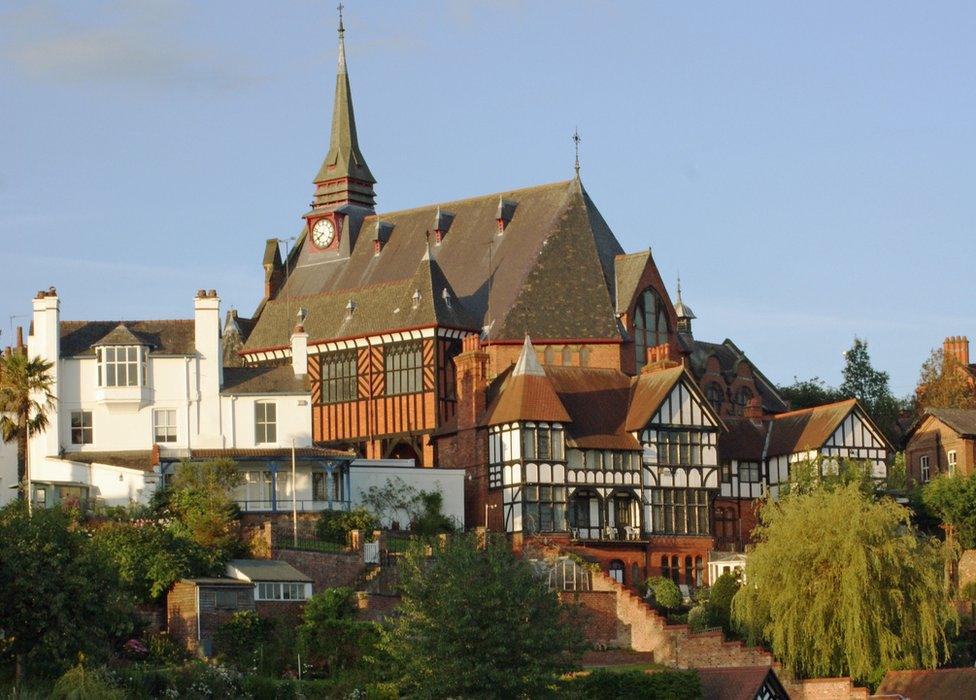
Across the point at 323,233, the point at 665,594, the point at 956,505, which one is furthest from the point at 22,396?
the point at 956,505

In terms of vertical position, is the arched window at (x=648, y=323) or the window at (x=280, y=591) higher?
the arched window at (x=648, y=323)

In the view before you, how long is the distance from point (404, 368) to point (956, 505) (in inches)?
796

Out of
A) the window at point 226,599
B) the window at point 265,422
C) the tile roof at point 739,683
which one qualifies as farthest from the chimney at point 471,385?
the tile roof at point 739,683

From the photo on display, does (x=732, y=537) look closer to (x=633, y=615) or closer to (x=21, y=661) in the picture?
(x=633, y=615)

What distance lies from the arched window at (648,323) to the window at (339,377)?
10.5 meters

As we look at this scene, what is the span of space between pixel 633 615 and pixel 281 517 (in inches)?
471

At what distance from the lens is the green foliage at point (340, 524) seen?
7656 centimetres

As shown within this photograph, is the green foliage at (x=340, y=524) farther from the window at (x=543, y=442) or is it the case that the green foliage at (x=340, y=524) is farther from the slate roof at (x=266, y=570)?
the window at (x=543, y=442)

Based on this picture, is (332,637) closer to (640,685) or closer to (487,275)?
(640,685)

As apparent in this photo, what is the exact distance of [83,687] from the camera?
5434 centimetres

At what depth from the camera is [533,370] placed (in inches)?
3268

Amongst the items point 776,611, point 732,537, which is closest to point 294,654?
point 776,611

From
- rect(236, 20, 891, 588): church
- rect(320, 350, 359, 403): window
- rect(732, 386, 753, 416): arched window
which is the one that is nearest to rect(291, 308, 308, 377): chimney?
rect(236, 20, 891, 588): church

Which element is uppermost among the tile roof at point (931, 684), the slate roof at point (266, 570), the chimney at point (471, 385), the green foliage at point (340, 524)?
the chimney at point (471, 385)
